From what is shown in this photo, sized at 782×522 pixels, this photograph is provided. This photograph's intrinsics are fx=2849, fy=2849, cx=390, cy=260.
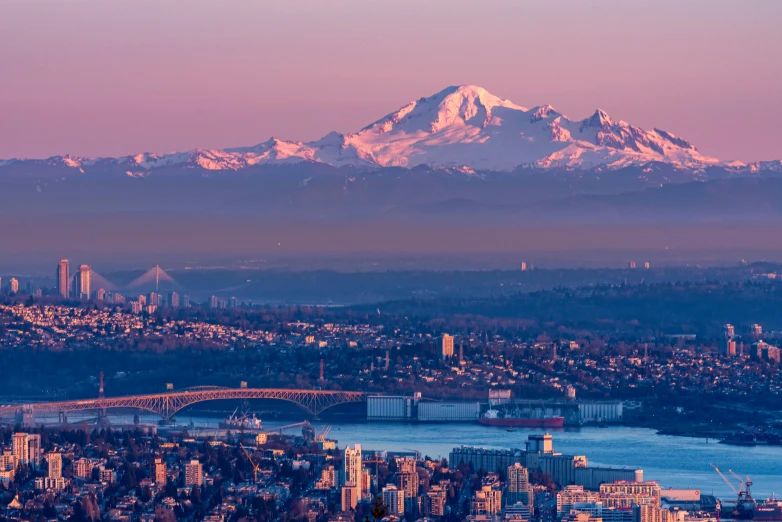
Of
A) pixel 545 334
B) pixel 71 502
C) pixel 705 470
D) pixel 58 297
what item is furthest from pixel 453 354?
pixel 71 502

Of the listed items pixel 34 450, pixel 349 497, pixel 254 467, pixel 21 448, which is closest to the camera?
pixel 349 497

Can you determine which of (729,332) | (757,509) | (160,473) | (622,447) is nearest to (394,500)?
(757,509)

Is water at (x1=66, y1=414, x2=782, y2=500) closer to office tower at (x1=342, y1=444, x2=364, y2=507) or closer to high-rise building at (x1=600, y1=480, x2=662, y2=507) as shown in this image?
high-rise building at (x1=600, y1=480, x2=662, y2=507)

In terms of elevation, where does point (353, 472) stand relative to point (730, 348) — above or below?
below

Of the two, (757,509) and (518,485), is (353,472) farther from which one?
(757,509)

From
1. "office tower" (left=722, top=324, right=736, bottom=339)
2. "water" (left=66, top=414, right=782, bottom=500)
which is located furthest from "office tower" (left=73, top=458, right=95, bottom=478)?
"office tower" (left=722, top=324, right=736, bottom=339)
